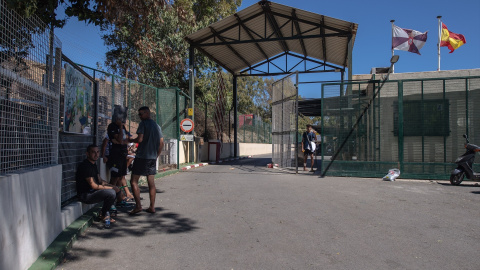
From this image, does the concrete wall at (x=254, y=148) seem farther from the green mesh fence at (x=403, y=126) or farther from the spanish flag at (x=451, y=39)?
the green mesh fence at (x=403, y=126)

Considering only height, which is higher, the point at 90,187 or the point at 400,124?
the point at 400,124

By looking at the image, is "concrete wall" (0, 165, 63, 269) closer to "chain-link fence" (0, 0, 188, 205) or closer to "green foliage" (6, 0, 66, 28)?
"chain-link fence" (0, 0, 188, 205)

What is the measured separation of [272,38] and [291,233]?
1189 centimetres

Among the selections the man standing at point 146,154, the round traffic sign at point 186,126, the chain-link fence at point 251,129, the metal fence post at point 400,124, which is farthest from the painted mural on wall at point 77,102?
the chain-link fence at point 251,129

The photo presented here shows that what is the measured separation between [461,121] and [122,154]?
973cm

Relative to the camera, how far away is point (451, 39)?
17062 mm

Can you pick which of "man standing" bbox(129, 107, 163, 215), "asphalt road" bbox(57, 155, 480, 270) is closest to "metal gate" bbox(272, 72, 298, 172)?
"asphalt road" bbox(57, 155, 480, 270)

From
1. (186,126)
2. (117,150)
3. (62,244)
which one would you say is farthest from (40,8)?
(186,126)

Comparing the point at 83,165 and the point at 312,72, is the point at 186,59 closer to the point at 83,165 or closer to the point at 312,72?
the point at 312,72

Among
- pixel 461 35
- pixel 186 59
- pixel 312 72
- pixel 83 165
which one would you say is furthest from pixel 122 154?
pixel 461 35

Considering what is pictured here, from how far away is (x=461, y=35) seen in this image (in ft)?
56.6

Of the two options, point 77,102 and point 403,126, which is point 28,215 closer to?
point 77,102

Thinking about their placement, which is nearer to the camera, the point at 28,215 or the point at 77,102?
the point at 28,215

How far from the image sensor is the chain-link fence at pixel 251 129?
28.5m
